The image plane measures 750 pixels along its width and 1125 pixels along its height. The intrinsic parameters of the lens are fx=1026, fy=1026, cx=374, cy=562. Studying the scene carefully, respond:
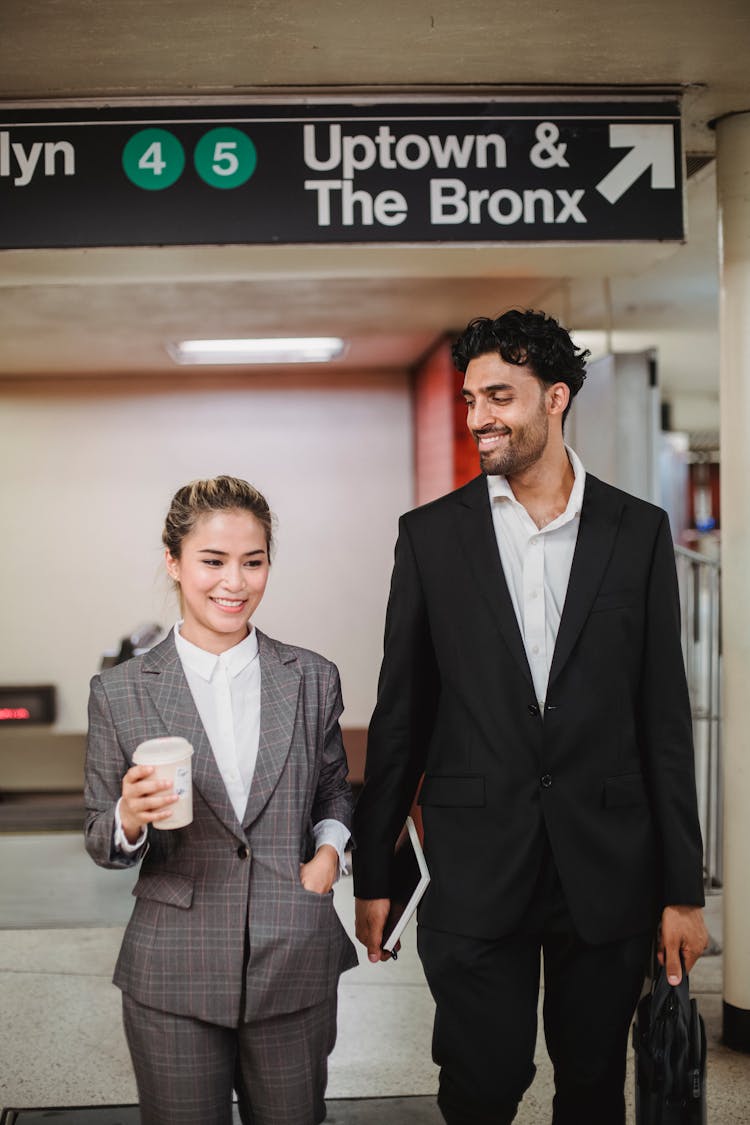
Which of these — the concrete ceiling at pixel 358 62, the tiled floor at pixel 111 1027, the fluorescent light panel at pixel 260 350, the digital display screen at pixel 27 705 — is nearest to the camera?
the concrete ceiling at pixel 358 62

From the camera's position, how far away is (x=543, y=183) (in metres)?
2.83

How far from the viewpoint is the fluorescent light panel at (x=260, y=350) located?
277 inches

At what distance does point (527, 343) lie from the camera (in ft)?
6.89

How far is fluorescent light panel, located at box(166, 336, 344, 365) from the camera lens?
705 centimetres

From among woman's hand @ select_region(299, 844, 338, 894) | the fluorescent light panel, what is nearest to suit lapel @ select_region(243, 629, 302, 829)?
woman's hand @ select_region(299, 844, 338, 894)

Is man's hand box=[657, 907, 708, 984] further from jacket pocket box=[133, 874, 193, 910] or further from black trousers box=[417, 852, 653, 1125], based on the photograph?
jacket pocket box=[133, 874, 193, 910]

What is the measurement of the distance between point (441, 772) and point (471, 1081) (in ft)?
2.05

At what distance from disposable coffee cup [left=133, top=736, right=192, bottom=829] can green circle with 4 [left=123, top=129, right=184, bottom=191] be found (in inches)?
69.8

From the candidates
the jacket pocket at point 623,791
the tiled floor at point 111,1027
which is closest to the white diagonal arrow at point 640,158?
the jacket pocket at point 623,791

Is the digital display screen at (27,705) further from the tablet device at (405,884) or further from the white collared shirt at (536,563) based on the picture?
the white collared shirt at (536,563)

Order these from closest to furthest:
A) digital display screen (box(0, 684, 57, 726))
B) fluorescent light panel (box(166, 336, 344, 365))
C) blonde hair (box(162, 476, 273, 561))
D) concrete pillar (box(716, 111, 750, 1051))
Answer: blonde hair (box(162, 476, 273, 561)), concrete pillar (box(716, 111, 750, 1051)), fluorescent light panel (box(166, 336, 344, 365)), digital display screen (box(0, 684, 57, 726))

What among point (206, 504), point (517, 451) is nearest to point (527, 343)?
point (517, 451)

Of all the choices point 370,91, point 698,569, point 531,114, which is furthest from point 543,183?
point 698,569

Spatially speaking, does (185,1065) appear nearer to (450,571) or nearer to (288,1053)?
(288,1053)
